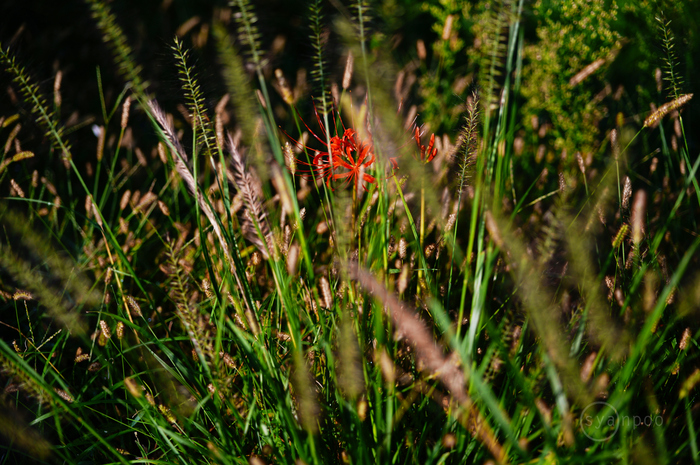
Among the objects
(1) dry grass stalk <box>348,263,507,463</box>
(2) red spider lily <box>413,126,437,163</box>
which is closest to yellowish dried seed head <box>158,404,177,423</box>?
(1) dry grass stalk <box>348,263,507,463</box>

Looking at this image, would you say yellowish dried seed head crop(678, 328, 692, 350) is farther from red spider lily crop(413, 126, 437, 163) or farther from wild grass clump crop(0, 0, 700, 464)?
red spider lily crop(413, 126, 437, 163)

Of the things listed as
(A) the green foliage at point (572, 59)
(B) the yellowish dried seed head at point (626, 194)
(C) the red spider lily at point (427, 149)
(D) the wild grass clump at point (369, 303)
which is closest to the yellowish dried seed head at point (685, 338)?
(D) the wild grass clump at point (369, 303)

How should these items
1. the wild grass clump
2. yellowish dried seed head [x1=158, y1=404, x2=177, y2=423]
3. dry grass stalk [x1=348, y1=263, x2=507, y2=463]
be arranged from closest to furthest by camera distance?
dry grass stalk [x1=348, y1=263, x2=507, y2=463], the wild grass clump, yellowish dried seed head [x1=158, y1=404, x2=177, y2=423]

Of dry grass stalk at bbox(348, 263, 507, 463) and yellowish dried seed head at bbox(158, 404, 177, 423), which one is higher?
dry grass stalk at bbox(348, 263, 507, 463)

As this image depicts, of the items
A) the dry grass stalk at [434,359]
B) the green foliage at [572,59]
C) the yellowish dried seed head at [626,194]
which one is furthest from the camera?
the green foliage at [572,59]

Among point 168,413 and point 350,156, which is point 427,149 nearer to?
point 350,156

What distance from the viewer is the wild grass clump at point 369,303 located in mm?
884

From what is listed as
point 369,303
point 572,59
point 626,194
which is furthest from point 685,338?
point 572,59

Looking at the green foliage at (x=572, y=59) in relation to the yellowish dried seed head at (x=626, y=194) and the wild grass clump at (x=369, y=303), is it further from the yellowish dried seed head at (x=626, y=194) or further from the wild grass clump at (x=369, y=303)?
the yellowish dried seed head at (x=626, y=194)

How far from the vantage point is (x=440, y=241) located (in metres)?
1.26

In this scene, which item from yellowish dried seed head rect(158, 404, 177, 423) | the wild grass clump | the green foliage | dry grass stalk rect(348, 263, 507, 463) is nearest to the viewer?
dry grass stalk rect(348, 263, 507, 463)

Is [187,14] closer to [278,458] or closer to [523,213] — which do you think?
[523,213]

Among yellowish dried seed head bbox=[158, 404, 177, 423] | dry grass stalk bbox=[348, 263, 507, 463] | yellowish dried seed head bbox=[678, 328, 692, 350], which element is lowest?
yellowish dried seed head bbox=[678, 328, 692, 350]

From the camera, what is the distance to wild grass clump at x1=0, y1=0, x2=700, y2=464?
884 millimetres
